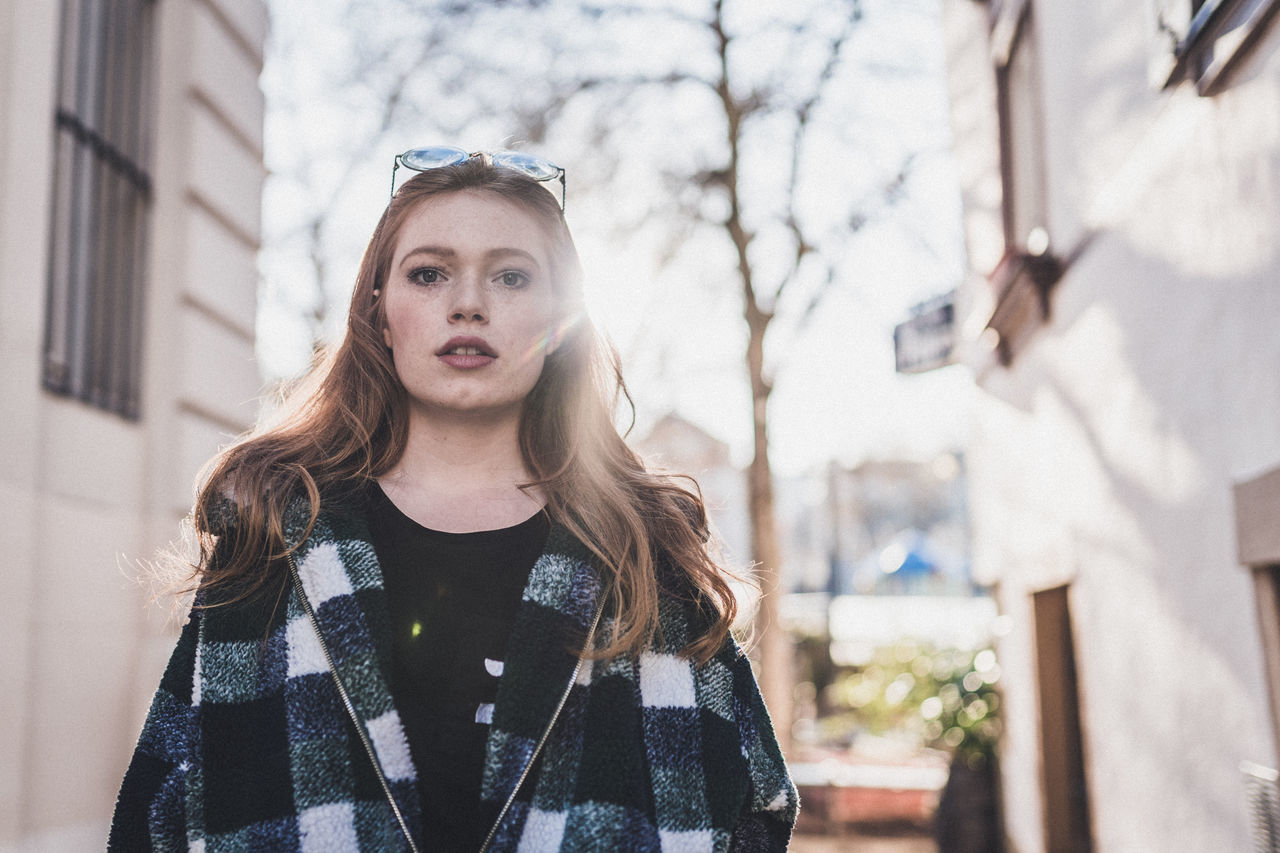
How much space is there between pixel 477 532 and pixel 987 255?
6326mm

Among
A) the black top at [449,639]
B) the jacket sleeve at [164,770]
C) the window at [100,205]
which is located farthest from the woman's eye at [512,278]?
the window at [100,205]

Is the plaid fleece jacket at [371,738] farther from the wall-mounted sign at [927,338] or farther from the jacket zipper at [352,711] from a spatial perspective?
the wall-mounted sign at [927,338]

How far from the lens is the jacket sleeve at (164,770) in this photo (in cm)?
171

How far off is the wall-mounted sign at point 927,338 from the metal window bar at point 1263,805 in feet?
14.3

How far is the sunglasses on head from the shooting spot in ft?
A: 6.91

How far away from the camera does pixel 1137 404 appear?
4.18 m

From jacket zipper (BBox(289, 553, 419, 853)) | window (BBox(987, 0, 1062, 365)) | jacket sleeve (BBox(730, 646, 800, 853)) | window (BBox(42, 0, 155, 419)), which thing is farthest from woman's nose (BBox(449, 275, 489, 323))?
window (BBox(987, 0, 1062, 365))

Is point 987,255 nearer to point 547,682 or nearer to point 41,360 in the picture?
point 41,360

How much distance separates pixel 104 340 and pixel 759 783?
416cm

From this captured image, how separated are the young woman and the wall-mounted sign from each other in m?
5.41

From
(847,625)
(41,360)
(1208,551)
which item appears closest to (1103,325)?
(1208,551)

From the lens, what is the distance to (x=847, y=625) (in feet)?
93.5

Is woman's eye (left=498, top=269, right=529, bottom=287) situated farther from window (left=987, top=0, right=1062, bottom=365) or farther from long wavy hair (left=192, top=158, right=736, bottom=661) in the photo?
window (left=987, top=0, right=1062, bottom=365)

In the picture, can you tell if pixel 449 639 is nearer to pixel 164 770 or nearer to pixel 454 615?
pixel 454 615
